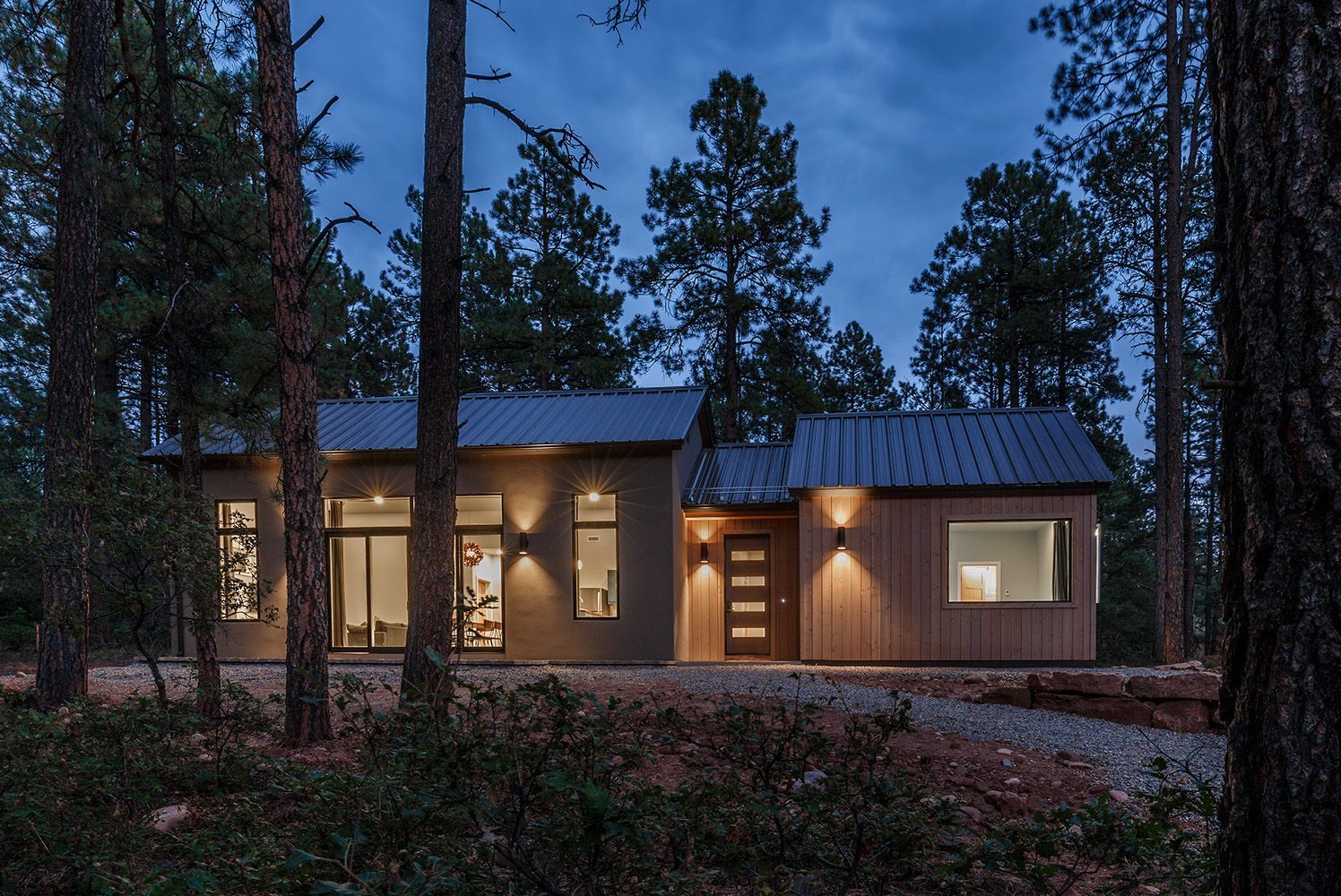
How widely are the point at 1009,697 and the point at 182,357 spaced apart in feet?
26.5

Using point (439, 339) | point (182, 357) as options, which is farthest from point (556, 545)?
point (439, 339)

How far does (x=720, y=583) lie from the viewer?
10.1m

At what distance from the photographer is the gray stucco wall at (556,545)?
9.06 m

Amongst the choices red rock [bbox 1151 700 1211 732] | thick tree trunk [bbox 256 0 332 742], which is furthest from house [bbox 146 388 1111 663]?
thick tree trunk [bbox 256 0 332 742]

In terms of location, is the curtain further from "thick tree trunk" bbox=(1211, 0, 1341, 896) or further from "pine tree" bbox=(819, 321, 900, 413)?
"pine tree" bbox=(819, 321, 900, 413)

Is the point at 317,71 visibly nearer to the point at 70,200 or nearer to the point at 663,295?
the point at 70,200

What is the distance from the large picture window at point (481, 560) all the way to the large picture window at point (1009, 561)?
20.6 ft

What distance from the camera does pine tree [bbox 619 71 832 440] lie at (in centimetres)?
1513

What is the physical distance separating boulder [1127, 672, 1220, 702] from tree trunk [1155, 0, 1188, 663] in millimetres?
4476

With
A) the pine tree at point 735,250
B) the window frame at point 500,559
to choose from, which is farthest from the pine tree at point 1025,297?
the window frame at point 500,559

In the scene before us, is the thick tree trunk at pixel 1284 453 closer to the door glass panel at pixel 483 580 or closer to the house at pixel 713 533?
the house at pixel 713 533

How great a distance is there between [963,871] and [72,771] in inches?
133

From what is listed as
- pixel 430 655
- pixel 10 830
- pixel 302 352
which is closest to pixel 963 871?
pixel 430 655

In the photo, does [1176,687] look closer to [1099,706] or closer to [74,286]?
[1099,706]
